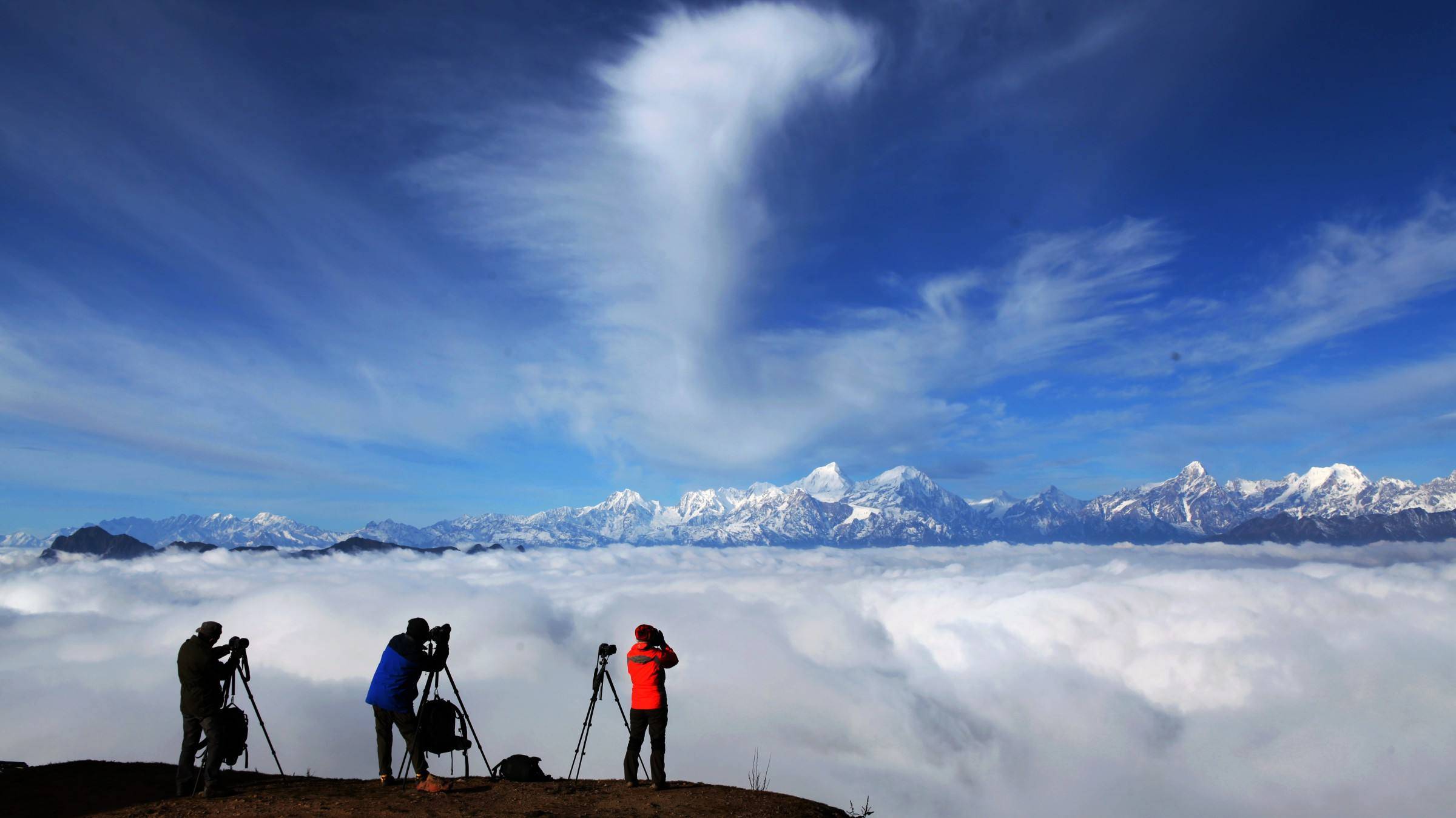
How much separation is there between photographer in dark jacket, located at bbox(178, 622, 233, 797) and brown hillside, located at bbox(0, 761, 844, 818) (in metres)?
0.59

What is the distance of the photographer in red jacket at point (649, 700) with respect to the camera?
41.4 ft

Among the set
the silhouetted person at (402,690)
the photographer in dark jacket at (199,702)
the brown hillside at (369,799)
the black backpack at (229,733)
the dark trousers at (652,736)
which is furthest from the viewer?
the dark trousers at (652,736)

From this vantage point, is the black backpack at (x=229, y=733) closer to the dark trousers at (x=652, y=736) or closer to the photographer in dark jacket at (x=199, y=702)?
the photographer in dark jacket at (x=199, y=702)

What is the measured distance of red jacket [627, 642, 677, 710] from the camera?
41.4 feet

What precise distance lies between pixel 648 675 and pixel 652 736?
115cm

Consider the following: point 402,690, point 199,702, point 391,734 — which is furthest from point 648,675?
point 199,702

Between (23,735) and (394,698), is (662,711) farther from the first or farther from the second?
(23,735)

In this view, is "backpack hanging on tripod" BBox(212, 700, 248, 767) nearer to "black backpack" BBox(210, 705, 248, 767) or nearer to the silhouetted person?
"black backpack" BBox(210, 705, 248, 767)

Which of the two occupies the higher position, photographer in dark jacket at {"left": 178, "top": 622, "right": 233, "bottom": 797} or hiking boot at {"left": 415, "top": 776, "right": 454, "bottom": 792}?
photographer in dark jacket at {"left": 178, "top": 622, "right": 233, "bottom": 797}

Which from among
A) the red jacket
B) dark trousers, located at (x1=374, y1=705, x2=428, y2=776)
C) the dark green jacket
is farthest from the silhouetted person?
the red jacket

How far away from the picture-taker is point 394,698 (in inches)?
474

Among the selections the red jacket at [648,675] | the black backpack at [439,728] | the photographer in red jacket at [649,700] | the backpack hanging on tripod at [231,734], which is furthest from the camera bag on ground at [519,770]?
the backpack hanging on tripod at [231,734]

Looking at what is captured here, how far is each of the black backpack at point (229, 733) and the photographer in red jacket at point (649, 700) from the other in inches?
258

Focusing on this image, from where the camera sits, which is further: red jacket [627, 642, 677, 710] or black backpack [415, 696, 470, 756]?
red jacket [627, 642, 677, 710]
